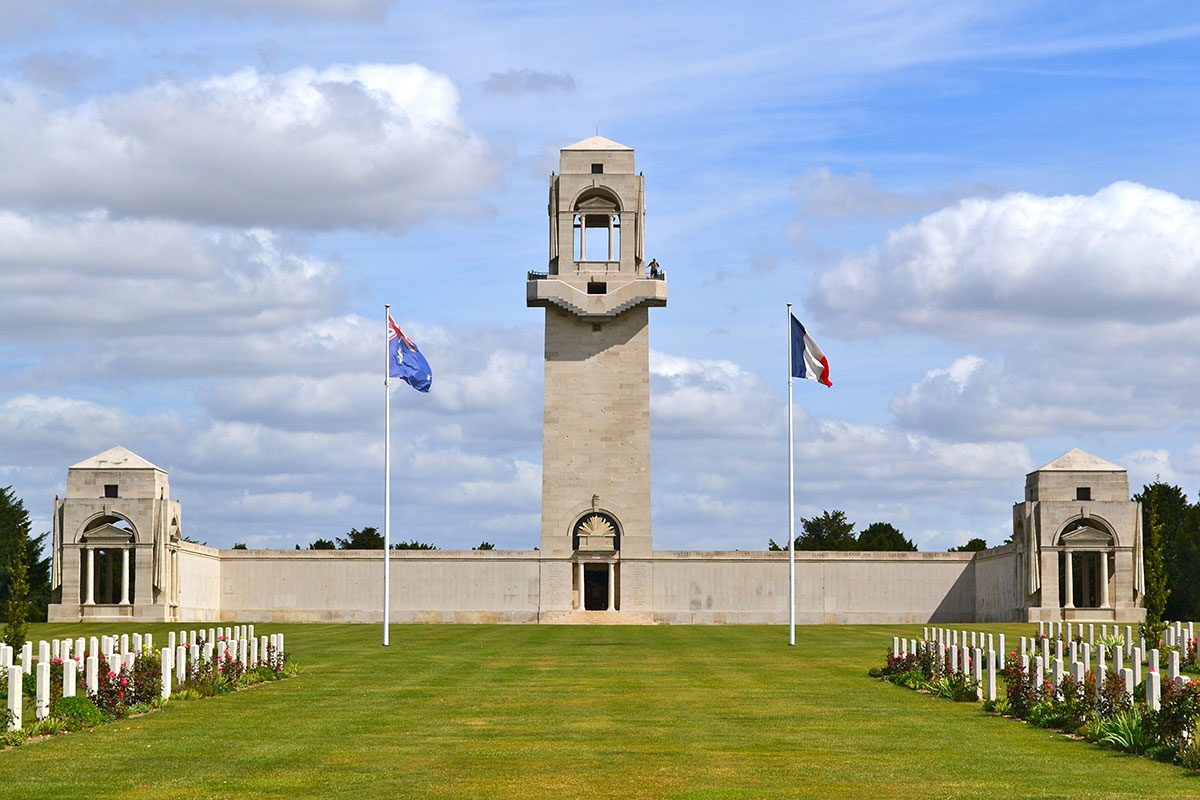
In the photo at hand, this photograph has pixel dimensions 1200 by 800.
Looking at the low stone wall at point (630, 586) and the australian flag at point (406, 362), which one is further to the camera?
the low stone wall at point (630, 586)

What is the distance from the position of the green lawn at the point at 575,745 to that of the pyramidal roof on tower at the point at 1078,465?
1543 inches

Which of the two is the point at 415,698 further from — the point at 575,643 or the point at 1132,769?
the point at 575,643

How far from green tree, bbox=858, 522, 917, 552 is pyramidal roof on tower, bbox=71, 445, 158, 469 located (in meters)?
54.6

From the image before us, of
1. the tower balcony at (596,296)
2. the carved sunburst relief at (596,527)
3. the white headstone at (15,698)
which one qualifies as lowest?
the white headstone at (15,698)

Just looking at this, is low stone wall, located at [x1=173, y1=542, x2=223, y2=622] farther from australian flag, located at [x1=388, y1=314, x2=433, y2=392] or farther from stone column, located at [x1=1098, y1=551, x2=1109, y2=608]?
stone column, located at [x1=1098, y1=551, x2=1109, y2=608]

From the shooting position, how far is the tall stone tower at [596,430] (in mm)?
79625

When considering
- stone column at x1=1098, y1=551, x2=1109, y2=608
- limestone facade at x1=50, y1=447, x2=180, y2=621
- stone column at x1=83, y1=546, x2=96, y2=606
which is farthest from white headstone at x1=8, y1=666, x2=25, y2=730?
stone column at x1=1098, y1=551, x2=1109, y2=608

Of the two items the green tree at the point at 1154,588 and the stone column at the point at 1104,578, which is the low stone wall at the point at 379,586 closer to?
the stone column at the point at 1104,578

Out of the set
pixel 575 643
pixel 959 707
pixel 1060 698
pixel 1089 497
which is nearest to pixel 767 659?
pixel 575 643

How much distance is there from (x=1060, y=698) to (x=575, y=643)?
27072 mm

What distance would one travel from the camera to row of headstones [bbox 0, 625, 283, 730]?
23.9m

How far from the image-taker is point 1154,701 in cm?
2181

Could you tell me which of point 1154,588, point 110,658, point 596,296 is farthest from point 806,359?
point 110,658

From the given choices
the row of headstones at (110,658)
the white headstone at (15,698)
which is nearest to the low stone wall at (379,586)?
the row of headstones at (110,658)
